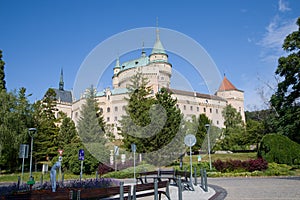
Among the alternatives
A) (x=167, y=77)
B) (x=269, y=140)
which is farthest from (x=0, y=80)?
(x=167, y=77)

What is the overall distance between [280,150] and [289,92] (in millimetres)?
7664

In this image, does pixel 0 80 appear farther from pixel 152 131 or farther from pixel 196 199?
pixel 196 199

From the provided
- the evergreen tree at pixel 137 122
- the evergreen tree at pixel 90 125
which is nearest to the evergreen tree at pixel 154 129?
the evergreen tree at pixel 137 122

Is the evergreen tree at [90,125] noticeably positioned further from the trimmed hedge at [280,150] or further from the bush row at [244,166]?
the trimmed hedge at [280,150]

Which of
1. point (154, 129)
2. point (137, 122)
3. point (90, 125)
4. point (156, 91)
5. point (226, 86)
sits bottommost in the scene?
point (154, 129)

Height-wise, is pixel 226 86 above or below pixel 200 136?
above

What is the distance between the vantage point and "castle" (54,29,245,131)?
67.9m

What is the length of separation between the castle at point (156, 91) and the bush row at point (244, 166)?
4598cm

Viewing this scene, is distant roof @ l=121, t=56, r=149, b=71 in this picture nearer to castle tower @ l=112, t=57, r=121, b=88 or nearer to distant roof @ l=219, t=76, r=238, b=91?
castle tower @ l=112, t=57, r=121, b=88

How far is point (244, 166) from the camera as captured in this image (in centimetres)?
1764

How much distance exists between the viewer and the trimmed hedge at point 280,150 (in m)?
18.2

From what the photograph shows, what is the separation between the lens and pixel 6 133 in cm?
2442

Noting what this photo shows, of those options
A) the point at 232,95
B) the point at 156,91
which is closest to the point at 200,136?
the point at 156,91

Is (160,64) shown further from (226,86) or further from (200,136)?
(200,136)
